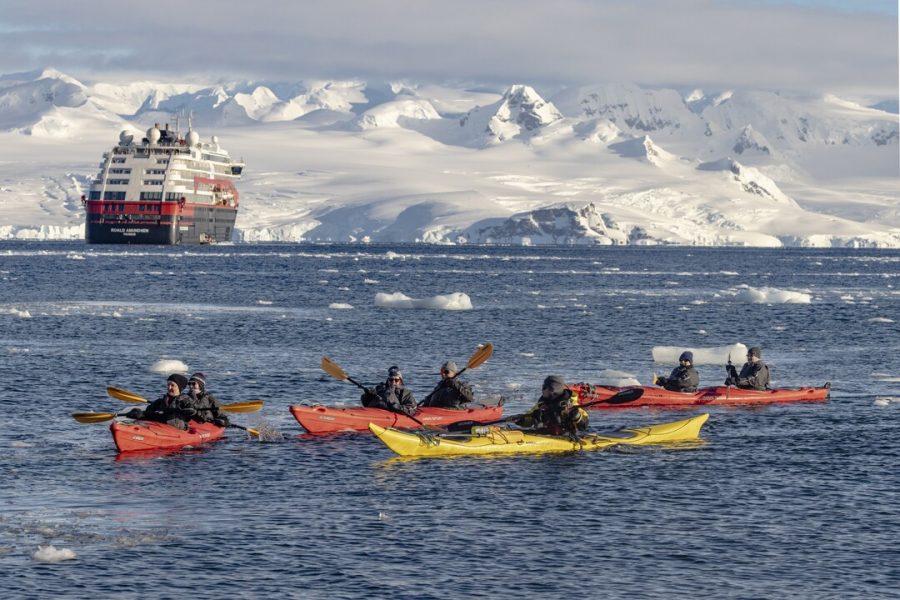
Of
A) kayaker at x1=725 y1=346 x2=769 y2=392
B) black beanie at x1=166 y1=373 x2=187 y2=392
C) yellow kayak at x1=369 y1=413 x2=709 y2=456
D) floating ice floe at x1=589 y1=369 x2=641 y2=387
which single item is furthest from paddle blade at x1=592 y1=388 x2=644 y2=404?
black beanie at x1=166 y1=373 x2=187 y2=392

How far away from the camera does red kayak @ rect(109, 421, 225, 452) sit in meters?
34.8

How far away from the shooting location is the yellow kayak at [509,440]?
115 feet

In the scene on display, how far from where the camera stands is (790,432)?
39.6 metres

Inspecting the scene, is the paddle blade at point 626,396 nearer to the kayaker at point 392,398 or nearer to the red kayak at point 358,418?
the red kayak at point 358,418

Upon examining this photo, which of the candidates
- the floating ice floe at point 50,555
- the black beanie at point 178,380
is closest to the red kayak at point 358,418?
the black beanie at point 178,380

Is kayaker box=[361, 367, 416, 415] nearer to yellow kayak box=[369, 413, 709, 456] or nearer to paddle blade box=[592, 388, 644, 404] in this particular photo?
yellow kayak box=[369, 413, 709, 456]

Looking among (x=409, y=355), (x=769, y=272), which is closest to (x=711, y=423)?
(x=409, y=355)

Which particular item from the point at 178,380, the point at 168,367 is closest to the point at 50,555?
the point at 178,380

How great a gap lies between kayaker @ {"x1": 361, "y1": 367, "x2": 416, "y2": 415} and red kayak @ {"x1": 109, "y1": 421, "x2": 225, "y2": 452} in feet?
16.1

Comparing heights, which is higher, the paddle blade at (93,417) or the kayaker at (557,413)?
the kayaker at (557,413)

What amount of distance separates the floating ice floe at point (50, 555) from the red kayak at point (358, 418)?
12.8m

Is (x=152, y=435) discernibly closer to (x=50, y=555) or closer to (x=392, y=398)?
(x=392, y=398)

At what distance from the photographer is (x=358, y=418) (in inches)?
1518

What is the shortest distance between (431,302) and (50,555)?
211ft
